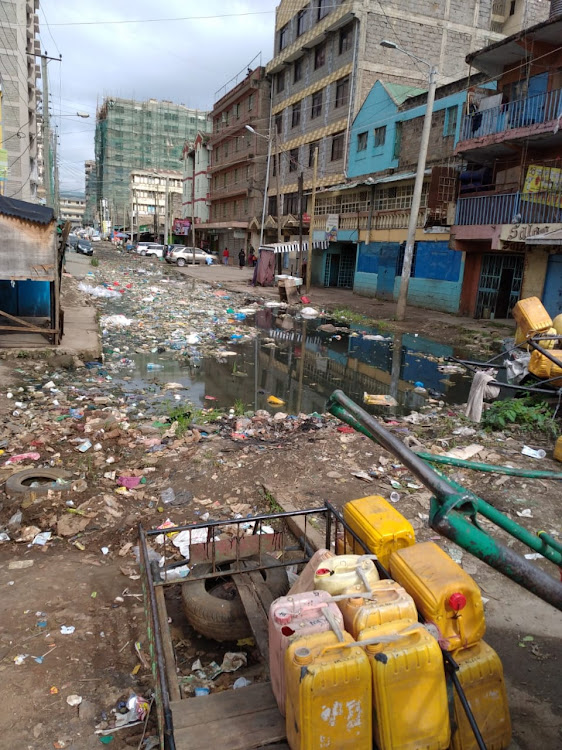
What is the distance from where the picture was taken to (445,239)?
773 inches

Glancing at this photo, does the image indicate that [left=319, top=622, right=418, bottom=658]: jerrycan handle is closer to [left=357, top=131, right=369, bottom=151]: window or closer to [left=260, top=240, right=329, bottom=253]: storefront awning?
[left=260, top=240, right=329, bottom=253]: storefront awning

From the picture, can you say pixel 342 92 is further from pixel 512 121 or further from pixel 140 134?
pixel 140 134

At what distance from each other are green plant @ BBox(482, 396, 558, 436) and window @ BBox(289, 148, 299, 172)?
30.1 meters

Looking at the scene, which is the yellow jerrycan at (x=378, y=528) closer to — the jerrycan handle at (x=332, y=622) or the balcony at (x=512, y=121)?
the jerrycan handle at (x=332, y=622)

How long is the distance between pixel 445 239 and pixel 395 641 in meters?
19.6

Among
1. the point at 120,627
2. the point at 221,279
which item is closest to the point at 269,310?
the point at 221,279

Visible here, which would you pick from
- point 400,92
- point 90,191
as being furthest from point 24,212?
point 90,191

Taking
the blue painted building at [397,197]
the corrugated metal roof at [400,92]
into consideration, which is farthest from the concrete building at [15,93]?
the corrugated metal roof at [400,92]

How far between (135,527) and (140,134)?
102 m

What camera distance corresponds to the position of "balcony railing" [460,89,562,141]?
14.6 metres

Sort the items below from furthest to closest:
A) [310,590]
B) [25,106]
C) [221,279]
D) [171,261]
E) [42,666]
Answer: [25,106] → [171,261] → [221,279] → [42,666] → [310,590]

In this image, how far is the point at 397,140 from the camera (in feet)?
77.7

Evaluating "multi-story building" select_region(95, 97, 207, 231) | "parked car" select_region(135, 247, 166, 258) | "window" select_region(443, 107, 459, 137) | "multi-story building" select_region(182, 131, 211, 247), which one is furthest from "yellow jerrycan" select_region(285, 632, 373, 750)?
"multi-story building" select_region(95, 97, 207, 231)

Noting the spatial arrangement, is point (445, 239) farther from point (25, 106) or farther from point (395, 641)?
point (25, 106)
